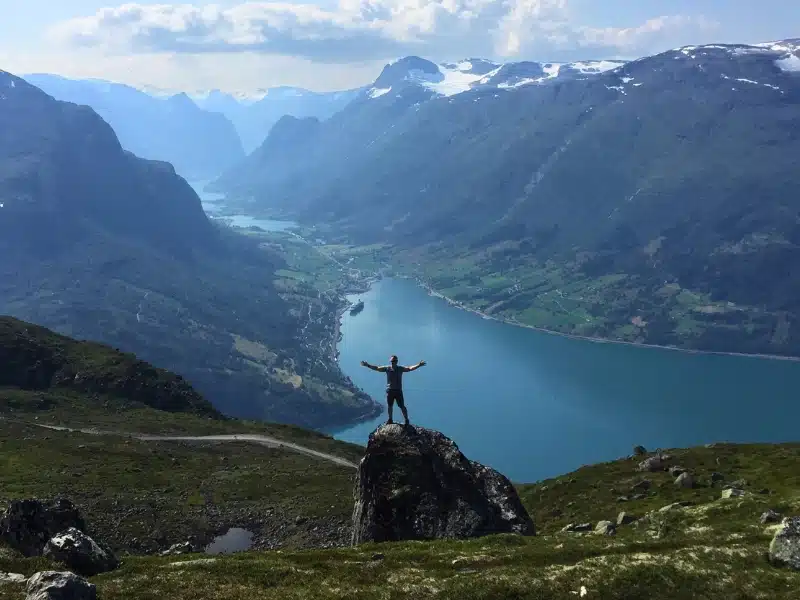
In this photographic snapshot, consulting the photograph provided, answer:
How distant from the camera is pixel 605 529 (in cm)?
4581

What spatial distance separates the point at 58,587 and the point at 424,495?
→ 2428cm

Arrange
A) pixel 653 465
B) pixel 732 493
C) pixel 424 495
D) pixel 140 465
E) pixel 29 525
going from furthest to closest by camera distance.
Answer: pixel 140 465 → pixel 653 465 → pixel 732 493 → pixel 424 495 → pixel 29 525

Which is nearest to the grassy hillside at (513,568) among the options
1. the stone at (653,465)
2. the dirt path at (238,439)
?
the stone at (653,465)

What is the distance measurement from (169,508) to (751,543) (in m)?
49.3

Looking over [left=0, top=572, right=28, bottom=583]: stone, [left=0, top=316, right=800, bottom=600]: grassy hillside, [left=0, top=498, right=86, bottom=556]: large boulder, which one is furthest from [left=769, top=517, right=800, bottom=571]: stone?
[left=0, top=498, right=86, bottom=556]: large boulder

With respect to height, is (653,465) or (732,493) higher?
(732,493)

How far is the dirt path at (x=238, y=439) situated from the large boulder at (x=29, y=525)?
52406 mm

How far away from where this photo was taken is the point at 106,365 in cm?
12344

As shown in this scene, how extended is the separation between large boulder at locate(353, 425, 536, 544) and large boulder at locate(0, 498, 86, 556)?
1871 cm

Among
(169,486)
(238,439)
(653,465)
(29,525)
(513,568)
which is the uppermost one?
(653,465)

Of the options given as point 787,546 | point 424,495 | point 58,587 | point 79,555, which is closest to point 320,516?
point 424,495

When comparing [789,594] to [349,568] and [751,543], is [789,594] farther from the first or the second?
[349,568]

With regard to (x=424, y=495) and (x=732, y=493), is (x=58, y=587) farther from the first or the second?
(x=732, y=493)

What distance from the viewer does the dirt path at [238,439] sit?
293ft
